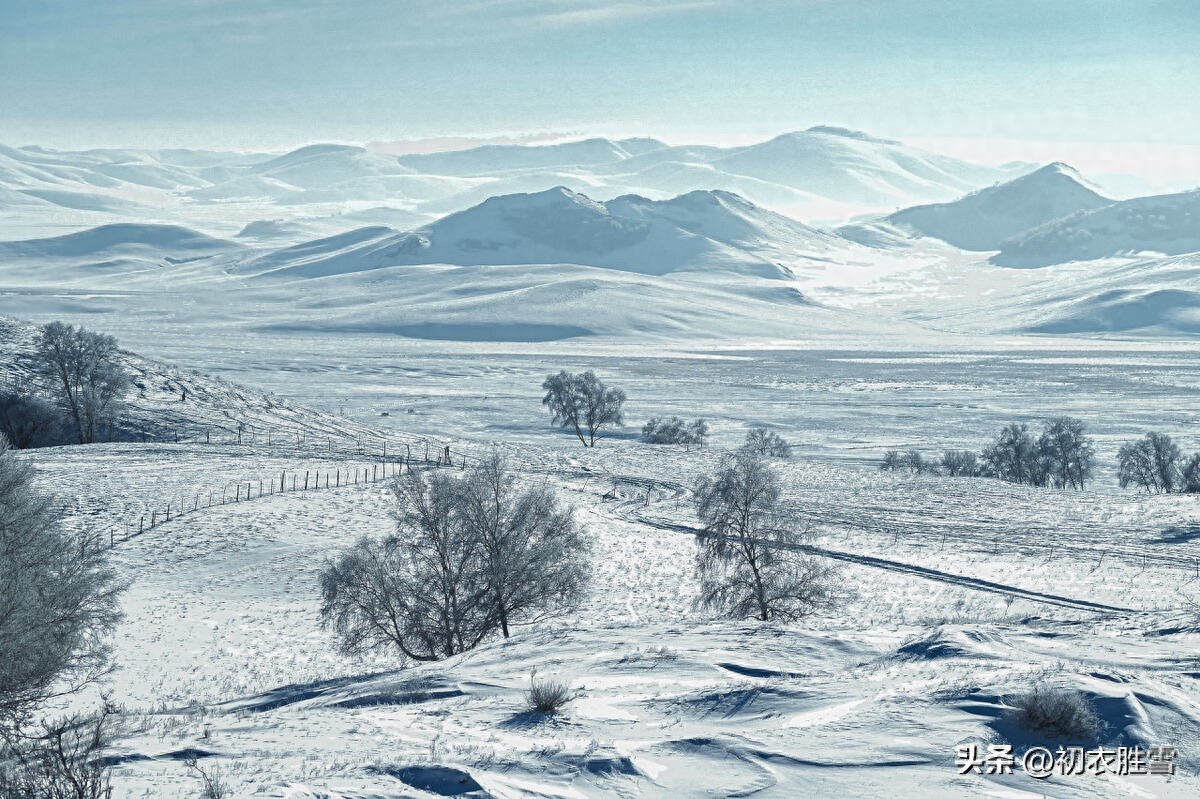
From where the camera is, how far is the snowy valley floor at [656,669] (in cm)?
1233

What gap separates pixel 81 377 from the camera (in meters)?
58.6

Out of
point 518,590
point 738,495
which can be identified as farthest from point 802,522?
point 518,590

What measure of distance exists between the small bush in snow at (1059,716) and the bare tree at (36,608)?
1349 cm

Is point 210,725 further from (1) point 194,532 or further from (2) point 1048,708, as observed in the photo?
(1) point 194,532

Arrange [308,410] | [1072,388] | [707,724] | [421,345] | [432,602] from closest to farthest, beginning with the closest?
1. [707,724]
2. [432,602]
3. [308,410]
4. [1072,388]
5. [421,345]

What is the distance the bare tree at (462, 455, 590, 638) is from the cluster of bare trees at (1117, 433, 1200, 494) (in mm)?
48429

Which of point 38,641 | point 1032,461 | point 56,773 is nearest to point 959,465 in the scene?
point 1032,461

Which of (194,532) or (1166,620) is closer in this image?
(1166,620)

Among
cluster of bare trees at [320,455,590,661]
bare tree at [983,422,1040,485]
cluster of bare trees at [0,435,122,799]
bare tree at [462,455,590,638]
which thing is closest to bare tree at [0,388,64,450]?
cluster of bare trees at [0,435,122,799]

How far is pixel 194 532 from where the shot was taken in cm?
3625

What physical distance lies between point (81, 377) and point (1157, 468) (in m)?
60.0

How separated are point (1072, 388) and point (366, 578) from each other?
121653 mm

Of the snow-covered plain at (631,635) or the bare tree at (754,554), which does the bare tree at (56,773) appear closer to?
the snow-covered plain at (631,635)

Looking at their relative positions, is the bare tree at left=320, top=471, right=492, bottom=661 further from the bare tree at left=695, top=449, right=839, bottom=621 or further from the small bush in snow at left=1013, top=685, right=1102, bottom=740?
the small bush in snow at left=1013, top=685, right=1102, bottom=740
